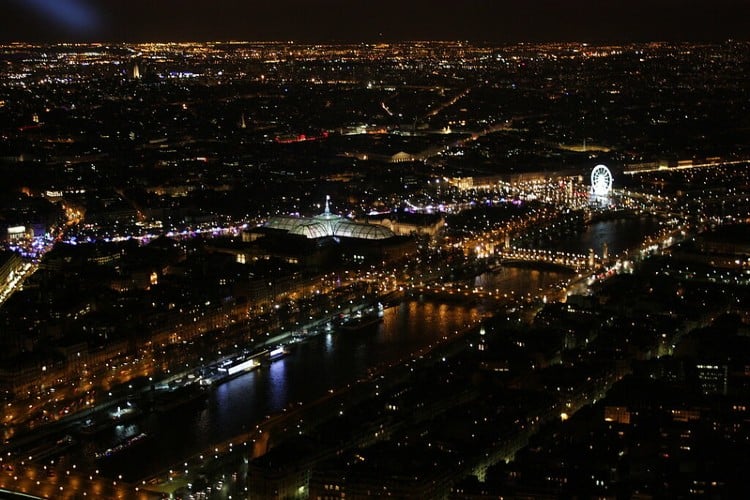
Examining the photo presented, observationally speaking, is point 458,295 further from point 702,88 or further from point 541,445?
point 702,88

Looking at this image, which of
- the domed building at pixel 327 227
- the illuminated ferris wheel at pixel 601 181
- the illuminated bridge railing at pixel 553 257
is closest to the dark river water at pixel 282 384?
the illuminated bridge railing at pixel 553 257

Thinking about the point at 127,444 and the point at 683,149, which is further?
the point at 683,149

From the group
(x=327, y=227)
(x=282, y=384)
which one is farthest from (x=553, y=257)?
(x=282, y=384)

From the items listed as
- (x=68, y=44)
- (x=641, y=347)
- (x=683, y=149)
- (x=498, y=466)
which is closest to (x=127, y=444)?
(x=498, y=466)

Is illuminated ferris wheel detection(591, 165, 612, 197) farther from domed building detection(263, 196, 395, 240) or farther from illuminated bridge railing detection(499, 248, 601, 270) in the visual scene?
domed building detection(263, 196, 395, 240)

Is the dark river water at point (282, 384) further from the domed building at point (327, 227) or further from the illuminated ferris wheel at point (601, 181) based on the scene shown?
the illuminated ferris wheel at point (601, 181)

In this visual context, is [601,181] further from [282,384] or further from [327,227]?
[282,384]
